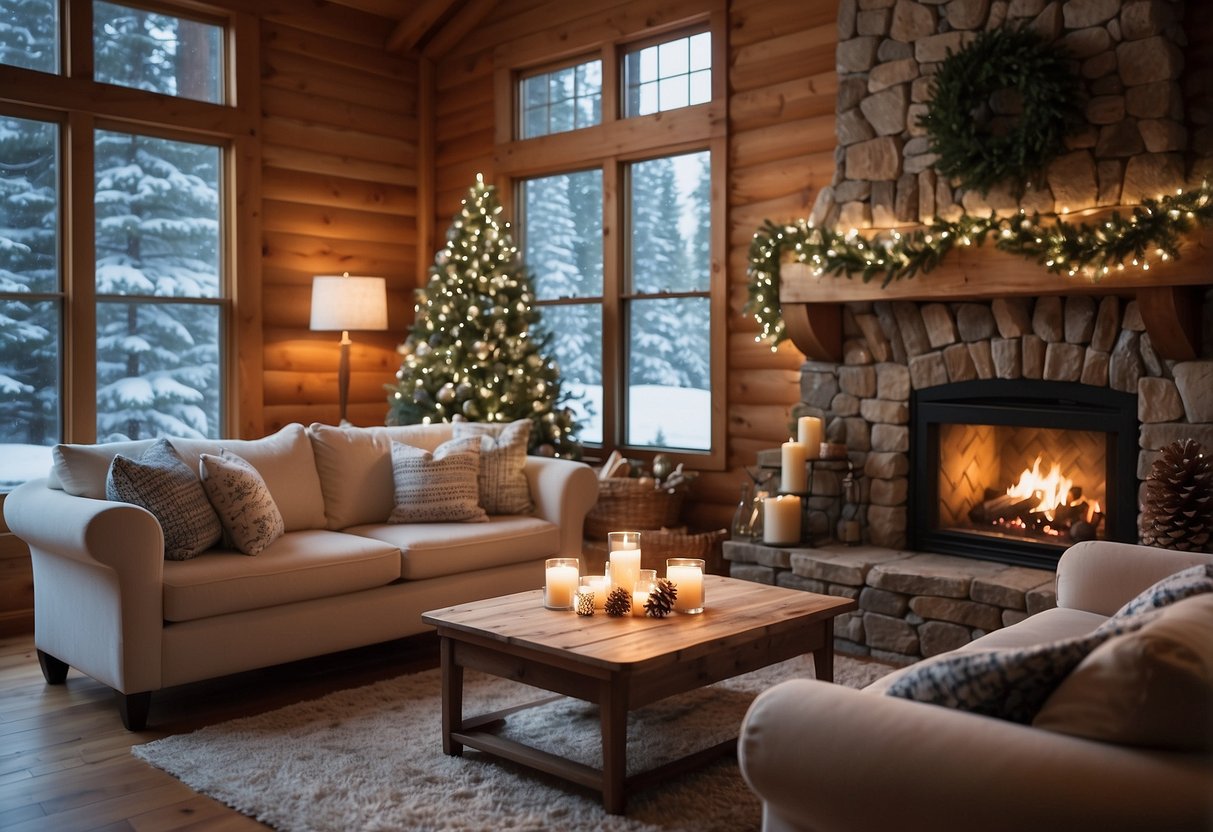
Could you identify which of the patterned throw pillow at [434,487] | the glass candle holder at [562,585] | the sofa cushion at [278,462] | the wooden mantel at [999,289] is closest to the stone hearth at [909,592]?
the wooden mantel at [999,289]

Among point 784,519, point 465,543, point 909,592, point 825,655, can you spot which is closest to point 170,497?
point 465,543

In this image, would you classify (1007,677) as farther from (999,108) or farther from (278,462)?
(278,462)

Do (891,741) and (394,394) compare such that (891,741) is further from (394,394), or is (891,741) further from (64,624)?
(394,394)

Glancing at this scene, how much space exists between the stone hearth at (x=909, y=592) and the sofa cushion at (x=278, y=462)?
6.26 feet

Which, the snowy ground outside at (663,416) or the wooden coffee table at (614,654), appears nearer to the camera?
the wooden coffee table at (614,654)

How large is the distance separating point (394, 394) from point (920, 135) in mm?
3205

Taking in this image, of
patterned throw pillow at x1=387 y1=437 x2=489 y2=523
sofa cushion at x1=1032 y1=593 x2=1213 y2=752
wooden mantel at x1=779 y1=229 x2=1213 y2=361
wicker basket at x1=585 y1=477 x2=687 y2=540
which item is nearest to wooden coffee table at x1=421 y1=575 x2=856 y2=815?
patterned throw pillow at x1=387 y1=437 x2=489 y2=523

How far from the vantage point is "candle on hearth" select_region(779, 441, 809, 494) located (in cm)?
472

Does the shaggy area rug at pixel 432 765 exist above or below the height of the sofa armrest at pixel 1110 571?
below

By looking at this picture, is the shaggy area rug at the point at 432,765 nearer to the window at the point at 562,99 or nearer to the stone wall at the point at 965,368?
the stone wall at the point at 965,368

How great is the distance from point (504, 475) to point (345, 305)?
66.6 inches

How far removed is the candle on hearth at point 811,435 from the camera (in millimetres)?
4777

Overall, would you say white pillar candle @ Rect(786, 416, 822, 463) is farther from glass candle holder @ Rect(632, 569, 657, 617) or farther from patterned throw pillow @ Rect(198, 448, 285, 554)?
patterned throw pillow @ Rect(198, 448, 285, 554)

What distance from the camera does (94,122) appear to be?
5.31 m
